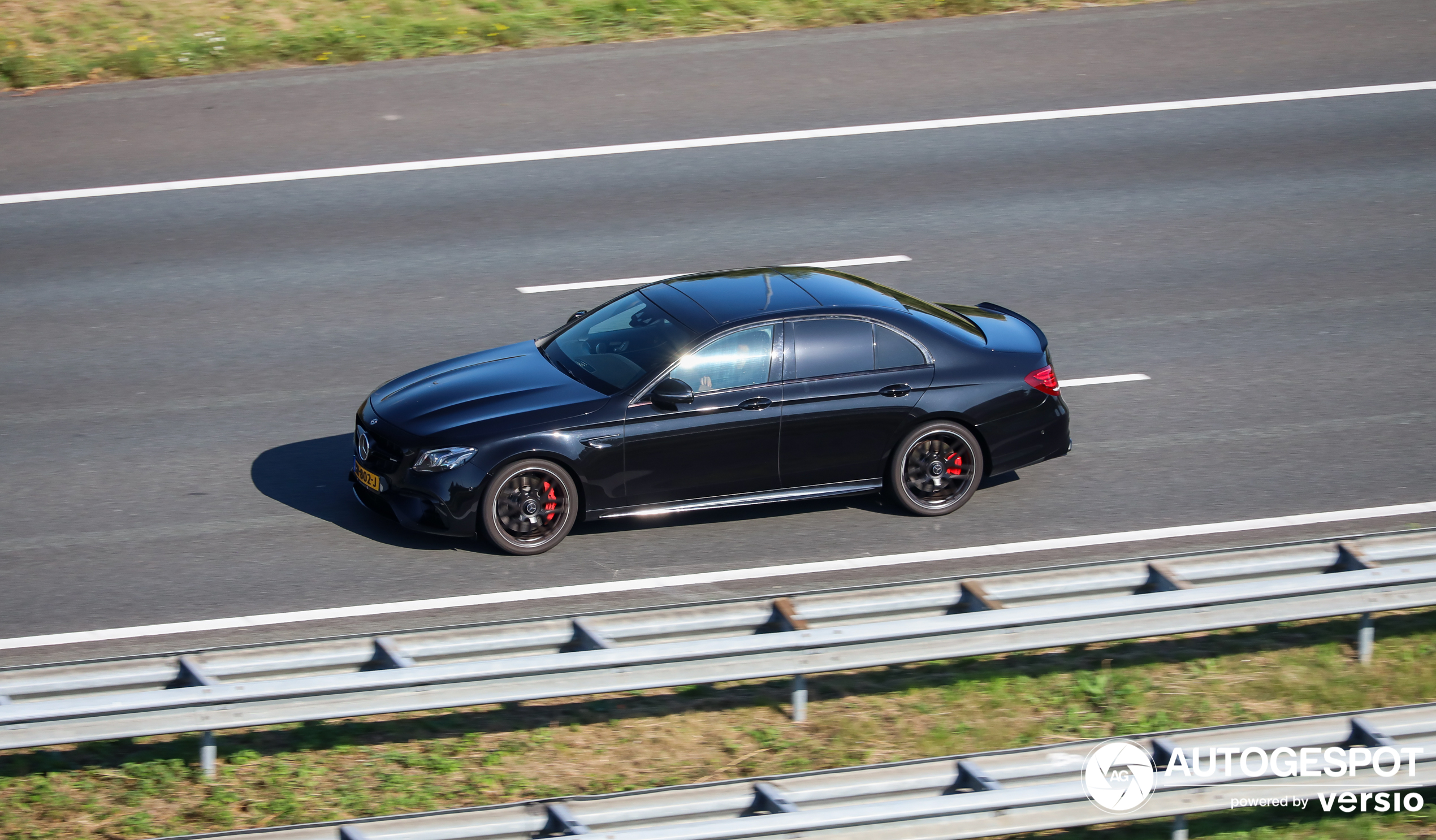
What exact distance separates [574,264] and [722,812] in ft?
25.0

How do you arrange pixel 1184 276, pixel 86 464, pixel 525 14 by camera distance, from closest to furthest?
pixel 86 464, pixel 1184 276, pixel 525 14

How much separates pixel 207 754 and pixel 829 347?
4.50 meters

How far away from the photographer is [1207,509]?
9.63 metres

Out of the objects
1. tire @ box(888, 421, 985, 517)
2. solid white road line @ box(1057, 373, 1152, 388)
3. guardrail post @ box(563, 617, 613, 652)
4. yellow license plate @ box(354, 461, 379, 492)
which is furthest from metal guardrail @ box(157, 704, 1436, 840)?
solid white road line @ box(1057, 373, 1152, 388)

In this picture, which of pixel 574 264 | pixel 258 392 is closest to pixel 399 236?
pixel 574 264

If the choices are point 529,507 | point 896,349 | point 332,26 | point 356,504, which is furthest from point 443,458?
point 332,26

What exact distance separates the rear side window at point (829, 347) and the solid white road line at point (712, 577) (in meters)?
1.25

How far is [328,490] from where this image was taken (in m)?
9.90

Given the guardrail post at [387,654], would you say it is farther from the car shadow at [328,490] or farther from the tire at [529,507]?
the car shadow at [328,490]

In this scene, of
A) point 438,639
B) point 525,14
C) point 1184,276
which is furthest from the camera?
point 525,14

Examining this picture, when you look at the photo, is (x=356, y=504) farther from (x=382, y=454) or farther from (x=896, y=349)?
(x=896, y=349)

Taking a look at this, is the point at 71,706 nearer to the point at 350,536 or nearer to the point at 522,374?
the point at 350,536

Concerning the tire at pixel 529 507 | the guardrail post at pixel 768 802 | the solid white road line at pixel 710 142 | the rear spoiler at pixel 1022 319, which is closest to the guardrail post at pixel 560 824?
the guardrail post at pixel 768 802

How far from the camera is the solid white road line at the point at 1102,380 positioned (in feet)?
37.1
